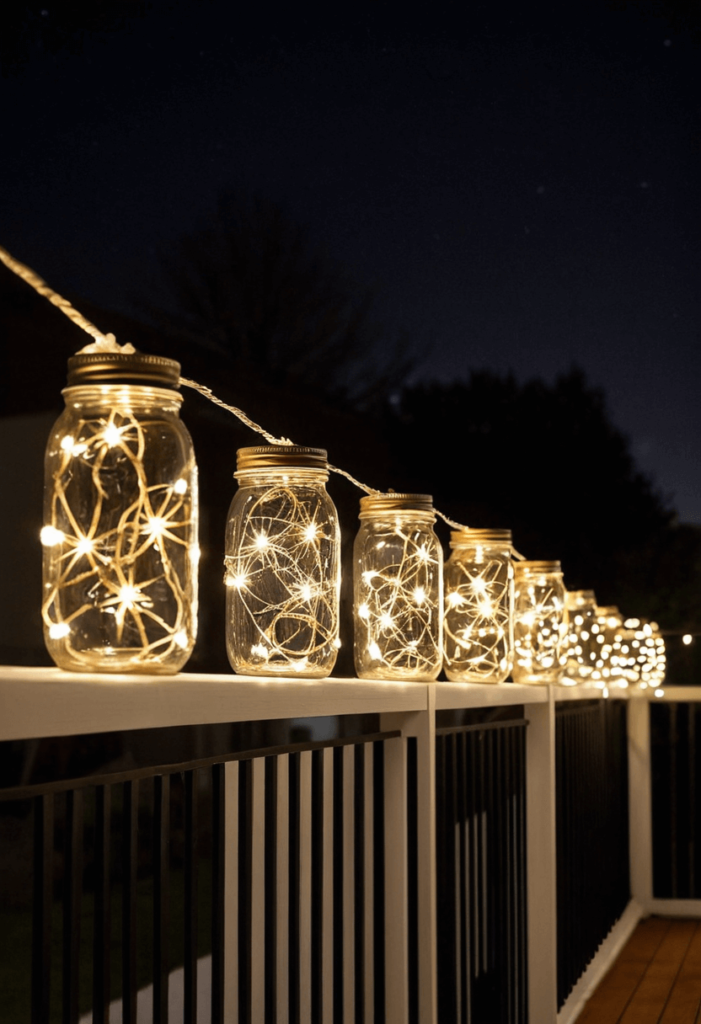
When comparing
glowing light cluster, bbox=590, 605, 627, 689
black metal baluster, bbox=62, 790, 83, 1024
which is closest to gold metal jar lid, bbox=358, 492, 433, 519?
black metal baluster, bbox=62, 790, 83, 1024

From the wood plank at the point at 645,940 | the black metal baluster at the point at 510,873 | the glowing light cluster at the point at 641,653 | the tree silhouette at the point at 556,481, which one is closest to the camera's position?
the black metal baluster at the point at 510,873

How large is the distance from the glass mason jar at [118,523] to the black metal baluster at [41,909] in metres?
0.13

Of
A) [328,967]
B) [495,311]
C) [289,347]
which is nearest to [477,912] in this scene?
[328,967]

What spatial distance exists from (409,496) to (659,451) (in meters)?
8.86

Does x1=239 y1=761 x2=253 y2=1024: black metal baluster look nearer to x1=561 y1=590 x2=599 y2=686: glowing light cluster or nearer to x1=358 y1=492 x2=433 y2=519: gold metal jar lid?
x1=358 y1=492 x2=433 y2=519: gold metal jar lid

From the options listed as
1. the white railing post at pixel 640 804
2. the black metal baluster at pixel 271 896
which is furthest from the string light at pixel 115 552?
the white railing post at pixel 640 804

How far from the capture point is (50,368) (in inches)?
109

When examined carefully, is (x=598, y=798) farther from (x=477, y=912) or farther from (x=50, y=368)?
(x=50, y=368)

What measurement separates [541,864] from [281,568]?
1.89m

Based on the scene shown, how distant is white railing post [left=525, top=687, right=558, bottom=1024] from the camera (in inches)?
119

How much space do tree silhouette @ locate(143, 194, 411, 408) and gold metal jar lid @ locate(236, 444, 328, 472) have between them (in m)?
4.01

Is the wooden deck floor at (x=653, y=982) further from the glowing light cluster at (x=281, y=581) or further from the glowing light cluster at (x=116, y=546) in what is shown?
the glowing light cluster at (x=116, y=546)

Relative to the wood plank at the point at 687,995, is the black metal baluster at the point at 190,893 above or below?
above

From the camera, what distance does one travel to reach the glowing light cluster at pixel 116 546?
1041mm
